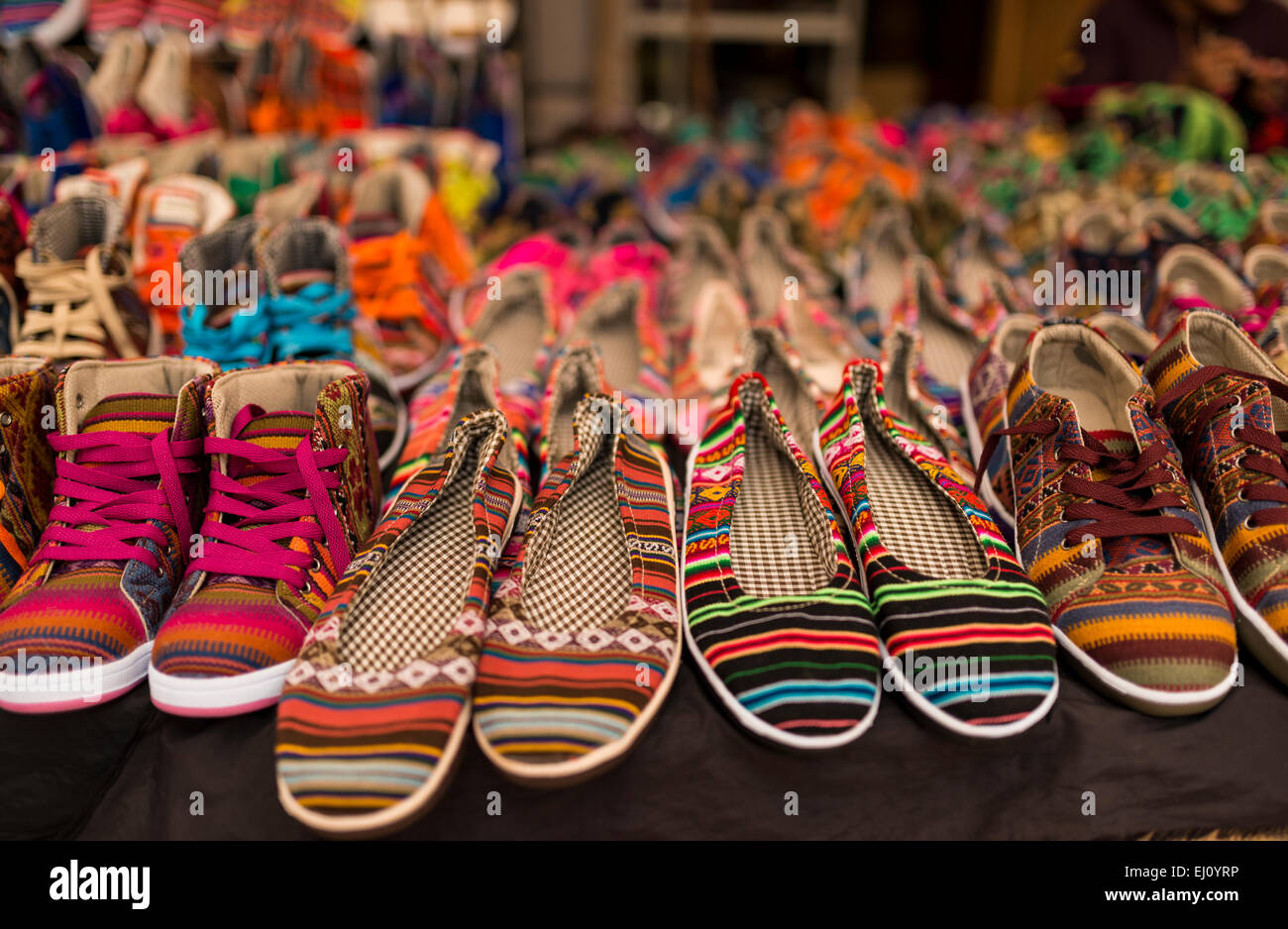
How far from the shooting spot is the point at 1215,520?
950mm

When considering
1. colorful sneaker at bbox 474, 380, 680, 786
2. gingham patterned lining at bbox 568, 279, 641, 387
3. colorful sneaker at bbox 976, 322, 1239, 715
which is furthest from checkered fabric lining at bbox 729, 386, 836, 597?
gingham patterned lining at bbox 568, 279, 641, 387

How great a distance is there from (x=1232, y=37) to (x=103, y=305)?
13.0ft

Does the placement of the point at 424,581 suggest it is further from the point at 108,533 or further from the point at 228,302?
the point at 228,302

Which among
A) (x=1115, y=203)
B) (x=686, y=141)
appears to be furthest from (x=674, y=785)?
(x=686, y=141)

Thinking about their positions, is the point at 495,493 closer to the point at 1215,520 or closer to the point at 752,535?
the point at 752,535

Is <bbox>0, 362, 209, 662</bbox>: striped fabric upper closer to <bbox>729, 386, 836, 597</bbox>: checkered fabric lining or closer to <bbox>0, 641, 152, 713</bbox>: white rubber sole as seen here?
<bbox>0, 641, 152, 713</bbox>: white rubber sole

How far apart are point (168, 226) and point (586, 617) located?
130 centimetres

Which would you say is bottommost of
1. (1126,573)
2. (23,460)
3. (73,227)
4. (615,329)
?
(1126,573)

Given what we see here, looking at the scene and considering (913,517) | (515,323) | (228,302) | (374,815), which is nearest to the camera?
(374,815)

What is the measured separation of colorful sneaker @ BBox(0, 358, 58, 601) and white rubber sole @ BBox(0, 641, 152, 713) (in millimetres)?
196

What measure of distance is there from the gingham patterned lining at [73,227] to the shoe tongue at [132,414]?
0.46 meters

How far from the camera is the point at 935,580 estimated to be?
849 millimetres

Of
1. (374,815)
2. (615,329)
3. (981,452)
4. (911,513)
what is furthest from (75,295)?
(981,452)

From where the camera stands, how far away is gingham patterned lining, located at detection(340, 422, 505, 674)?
79cm
